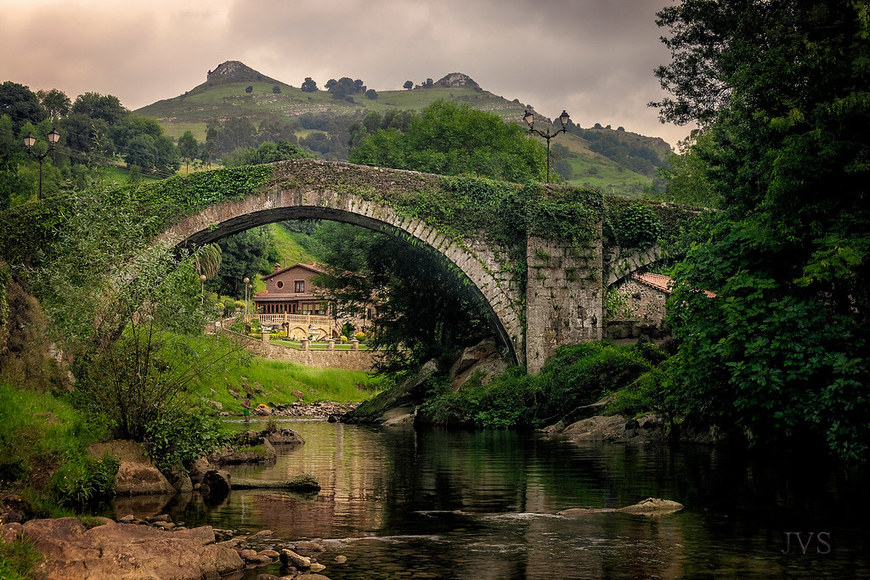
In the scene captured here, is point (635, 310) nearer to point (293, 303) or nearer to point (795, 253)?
point (795, 253)

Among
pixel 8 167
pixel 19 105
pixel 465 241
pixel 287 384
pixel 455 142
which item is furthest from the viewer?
pixel 19 105

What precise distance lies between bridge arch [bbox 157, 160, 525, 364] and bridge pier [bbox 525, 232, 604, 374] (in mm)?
448

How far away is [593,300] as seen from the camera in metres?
24.3

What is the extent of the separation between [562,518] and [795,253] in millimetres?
5844

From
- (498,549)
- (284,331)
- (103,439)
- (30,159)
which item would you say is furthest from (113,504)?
(30,159)

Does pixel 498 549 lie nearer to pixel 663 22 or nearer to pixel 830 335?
pixel 830 335

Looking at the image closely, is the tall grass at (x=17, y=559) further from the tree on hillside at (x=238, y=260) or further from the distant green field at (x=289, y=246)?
the distant green field at (x=289, y=246)

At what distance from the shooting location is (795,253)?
41.0 feet

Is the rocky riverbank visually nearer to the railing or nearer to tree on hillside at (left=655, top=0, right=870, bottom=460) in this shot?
tree on hillside at (left=655, top=0, right=870, bottom=460)

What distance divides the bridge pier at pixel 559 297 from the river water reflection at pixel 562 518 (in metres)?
8.71

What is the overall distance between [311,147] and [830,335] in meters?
167

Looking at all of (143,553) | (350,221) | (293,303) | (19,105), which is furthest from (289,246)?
(143,553)

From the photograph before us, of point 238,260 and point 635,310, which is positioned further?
point 238,260

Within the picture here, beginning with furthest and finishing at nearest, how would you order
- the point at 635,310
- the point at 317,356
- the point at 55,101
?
1. the point at 55,101
2. the point at 317,356
3. the point at 635,310
